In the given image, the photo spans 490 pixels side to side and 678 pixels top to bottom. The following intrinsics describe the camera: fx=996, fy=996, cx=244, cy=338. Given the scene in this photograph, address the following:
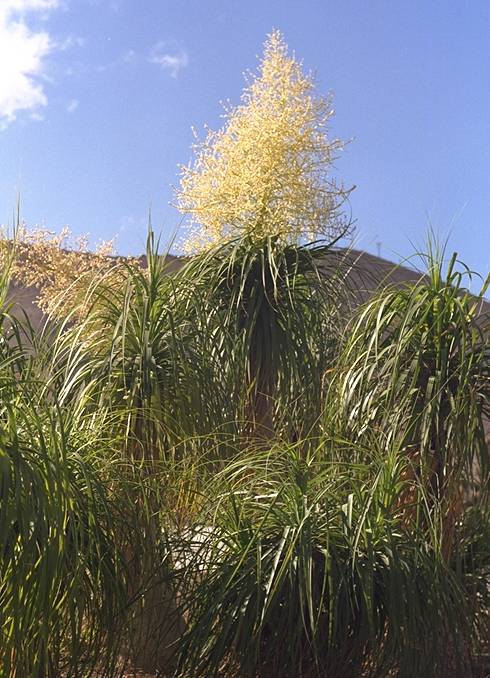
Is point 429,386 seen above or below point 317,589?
above

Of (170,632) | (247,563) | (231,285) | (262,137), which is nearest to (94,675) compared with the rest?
(170,632)

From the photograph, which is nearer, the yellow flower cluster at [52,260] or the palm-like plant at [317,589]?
the palm-like plant at [317,589]

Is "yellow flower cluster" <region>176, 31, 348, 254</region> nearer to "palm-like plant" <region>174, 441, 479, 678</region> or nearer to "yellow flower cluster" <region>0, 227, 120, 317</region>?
"yellow flower cluster" <region>0, 227, 120, 317</region>

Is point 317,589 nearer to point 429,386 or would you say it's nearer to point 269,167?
point 429,386

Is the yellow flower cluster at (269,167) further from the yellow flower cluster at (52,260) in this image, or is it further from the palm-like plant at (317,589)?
the palm-like plant at (317,589)

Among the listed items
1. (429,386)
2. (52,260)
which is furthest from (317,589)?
(52,260)

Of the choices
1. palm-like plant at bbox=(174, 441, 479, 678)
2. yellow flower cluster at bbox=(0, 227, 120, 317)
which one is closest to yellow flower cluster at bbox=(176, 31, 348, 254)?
yellow flower cluster at bbox=(0, 227, 120, 317)

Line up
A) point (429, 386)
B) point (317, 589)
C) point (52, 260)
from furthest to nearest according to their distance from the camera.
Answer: point (52, 260)
point (429, 386)
point (317, 589)

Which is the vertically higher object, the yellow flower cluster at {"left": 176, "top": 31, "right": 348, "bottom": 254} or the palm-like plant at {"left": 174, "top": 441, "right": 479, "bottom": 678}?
the yellow flower cluster at {"left": 176, "top": 31, "right": 348, "bottom": 254}

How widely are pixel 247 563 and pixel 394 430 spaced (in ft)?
2.92

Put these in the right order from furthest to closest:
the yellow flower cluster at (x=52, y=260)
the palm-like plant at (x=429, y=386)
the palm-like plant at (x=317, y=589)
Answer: the yellow flower cluster at (x=52, y=260) < the palm-like plant at (x=429, y=386) < the palm-like plant at (x=317, y=589)

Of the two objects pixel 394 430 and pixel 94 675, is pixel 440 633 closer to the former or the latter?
pixel 394 430

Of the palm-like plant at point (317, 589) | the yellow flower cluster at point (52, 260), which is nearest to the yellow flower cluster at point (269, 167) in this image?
the yellow flower cluster at point (52, 260)

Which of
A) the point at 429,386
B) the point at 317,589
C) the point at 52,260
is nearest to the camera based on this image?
the point at 317,589
